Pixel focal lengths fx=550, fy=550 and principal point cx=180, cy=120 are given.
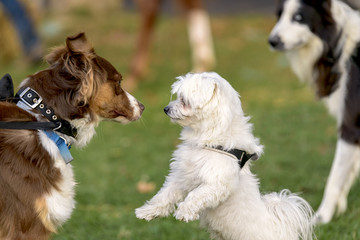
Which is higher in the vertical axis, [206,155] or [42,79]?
[42,79]

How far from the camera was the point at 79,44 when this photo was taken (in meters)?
3.57

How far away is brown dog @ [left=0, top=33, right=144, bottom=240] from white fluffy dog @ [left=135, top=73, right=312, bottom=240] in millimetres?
498

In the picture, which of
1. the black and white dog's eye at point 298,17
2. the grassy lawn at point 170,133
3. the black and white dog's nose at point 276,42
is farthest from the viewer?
the black and white dog's nose at point 276,42

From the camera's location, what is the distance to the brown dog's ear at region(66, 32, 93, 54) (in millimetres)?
3467

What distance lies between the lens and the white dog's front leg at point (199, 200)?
332cm

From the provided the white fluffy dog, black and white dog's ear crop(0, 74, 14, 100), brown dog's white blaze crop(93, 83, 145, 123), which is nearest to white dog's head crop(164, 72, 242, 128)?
the white fluffy dog

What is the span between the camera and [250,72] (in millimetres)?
12062

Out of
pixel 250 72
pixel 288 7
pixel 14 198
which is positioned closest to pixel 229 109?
pixel 14 198

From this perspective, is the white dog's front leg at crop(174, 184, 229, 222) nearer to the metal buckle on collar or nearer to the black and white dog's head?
the metal buckle on collar

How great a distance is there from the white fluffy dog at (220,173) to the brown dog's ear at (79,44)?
0.63 metres

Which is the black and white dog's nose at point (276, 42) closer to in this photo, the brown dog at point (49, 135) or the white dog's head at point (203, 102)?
the white dog's head at point (203, 102)

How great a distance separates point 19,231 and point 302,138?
562 cm

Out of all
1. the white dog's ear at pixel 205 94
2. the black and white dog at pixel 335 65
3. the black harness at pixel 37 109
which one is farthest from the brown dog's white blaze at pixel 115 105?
the black and white dog at pixel 335 65

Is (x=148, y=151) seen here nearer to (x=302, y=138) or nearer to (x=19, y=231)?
(x=302, y=138)
